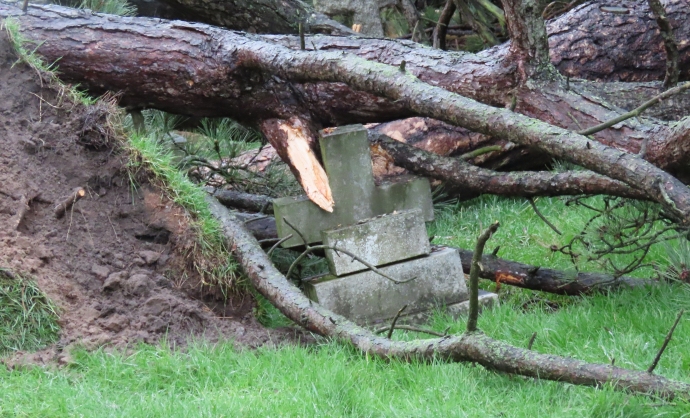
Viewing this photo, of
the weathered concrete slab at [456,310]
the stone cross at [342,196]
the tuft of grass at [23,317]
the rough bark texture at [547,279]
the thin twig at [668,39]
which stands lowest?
the weathered concrete slab at [456,310]

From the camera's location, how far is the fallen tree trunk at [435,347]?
3.00 meters

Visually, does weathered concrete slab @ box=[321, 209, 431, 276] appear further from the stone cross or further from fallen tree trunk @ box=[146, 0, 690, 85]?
fallen tree trunk @ box=[146, 0, 690, 85]

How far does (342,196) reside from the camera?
472 cm

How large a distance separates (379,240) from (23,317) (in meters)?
1.91

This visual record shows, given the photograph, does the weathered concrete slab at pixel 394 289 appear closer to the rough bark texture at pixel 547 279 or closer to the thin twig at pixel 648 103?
the rough bark texture at pixel 547 279

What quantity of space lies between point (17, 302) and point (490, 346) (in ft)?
7.07

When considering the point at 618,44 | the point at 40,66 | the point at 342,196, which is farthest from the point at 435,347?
the point at 618,44

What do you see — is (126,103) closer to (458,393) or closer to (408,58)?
(408,58)

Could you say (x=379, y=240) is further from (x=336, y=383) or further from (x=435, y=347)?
(x=336, y=383)

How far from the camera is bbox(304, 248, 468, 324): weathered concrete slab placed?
451 centimetres

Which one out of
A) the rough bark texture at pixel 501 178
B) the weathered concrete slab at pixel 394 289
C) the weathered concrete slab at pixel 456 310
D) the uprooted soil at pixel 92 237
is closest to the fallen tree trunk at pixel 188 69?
the rough bark texture at pixel 501 178

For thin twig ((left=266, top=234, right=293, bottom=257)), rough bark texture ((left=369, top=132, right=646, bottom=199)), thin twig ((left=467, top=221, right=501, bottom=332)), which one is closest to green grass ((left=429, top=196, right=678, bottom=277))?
rough bark texture ((left=369, top=132, right=646, bottom=199))

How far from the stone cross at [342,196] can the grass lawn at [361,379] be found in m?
0.84

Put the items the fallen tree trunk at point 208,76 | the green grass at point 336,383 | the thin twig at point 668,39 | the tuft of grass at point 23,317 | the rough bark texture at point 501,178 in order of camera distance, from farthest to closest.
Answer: the fallen tree trunk at point 208,76 < the thin twig at point 668,39 < the rough bark texture at point 501,178 < the tuft of grass at point 23,317 < the green grass at point 336,383
